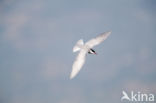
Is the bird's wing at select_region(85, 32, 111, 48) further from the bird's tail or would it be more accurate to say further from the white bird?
the bird's tail

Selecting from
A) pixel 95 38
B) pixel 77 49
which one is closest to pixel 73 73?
pixel 77 49

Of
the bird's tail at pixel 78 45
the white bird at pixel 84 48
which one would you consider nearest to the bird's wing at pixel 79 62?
the white bird at pixel 84 48

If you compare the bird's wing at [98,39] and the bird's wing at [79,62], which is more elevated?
the bird's wing at [98,39]

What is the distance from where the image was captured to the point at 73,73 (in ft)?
64.1

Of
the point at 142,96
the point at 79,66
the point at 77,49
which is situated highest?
the point at 77,49

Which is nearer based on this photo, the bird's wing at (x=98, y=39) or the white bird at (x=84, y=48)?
the white bird at (x=84, y=48)

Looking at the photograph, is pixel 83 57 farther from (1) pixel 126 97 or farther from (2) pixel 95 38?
(1) pixel 126 97

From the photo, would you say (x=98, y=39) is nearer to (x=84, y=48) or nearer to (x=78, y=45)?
(x=84, y=48)

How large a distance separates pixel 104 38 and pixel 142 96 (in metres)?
7.23

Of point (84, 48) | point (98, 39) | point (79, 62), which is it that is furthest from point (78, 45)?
point (98, 39)

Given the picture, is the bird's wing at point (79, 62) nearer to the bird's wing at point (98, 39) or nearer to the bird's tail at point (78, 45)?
the bird's tail at point (78, 45)

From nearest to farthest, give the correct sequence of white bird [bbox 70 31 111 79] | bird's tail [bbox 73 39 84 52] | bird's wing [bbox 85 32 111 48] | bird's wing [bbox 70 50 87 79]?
bird's wing [bbox 70 50 87 79] < white bird [bbox 70 31 111 79] < bird's wing [bbox 85 32 111 48] < bird's tail [bbox 73 39 84 52]

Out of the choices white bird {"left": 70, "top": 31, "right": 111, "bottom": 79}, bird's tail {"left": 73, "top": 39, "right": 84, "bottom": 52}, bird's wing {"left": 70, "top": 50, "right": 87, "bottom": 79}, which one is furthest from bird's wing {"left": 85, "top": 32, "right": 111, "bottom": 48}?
bird's wing {"left": 70, "top": 50, "right": 87, "bottom": 79}

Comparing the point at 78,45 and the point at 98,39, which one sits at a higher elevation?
the point at 98,39
